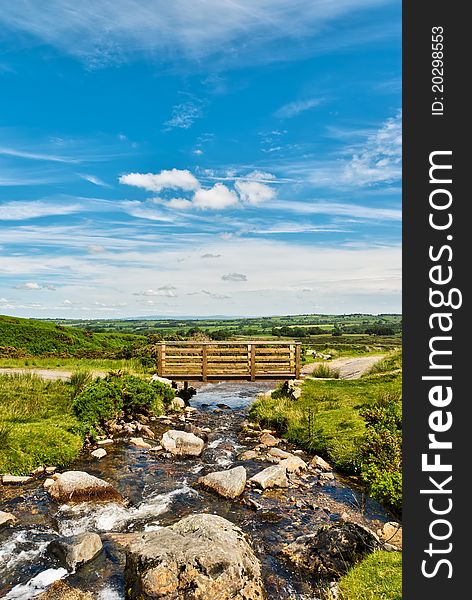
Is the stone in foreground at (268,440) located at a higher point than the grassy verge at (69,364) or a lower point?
lower

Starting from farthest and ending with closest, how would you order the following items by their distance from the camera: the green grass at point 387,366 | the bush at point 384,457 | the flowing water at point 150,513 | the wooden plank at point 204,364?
1. the green grass at point 387,366
2. the wooden plank at point 204,364
3. the bush at point 384,457
4. the flowing water at point 150,513

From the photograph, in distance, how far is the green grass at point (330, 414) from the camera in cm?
1303

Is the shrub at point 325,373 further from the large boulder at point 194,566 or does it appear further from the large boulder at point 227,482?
the large boulder at point 194,566

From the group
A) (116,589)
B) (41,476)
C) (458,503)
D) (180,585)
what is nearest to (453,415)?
(458,503)

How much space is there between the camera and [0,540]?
26.4 feet

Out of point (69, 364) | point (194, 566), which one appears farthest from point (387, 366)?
point (69, 364)

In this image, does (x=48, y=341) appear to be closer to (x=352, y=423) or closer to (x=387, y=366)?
(x=387, y=366)

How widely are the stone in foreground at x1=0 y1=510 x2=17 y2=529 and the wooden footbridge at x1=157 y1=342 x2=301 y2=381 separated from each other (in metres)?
13.5

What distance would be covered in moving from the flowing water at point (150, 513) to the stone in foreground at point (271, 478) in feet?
0.96

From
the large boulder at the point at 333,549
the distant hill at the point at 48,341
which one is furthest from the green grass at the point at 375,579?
the distant hill at the point at 48,341

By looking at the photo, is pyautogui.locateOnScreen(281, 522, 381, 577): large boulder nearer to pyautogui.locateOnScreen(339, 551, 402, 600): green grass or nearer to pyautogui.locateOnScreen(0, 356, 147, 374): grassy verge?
pyautogui.locateOnScreen(339, 551, 402, 600): green grass

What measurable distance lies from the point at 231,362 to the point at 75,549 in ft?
51.5

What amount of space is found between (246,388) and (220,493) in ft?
61.3

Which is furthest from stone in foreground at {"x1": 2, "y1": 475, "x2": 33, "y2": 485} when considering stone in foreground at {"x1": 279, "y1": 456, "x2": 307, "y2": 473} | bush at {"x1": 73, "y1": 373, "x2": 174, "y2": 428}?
stone in foreground at {"x1": 279, "y1": 456, "x2": 307, "y2": 473}
